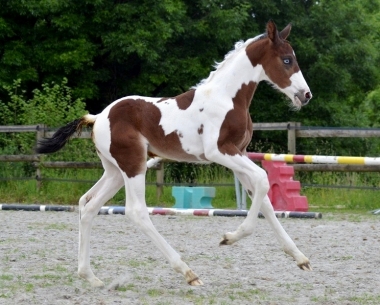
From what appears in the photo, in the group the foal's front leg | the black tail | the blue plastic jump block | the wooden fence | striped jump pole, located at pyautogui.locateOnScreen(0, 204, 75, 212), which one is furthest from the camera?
the wooden fence

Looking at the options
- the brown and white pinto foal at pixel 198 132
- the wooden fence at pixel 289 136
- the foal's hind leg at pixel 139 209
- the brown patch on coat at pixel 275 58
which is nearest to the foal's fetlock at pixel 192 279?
the brown and white pinto foal at pixel 198 132

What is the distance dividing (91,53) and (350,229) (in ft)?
50.9

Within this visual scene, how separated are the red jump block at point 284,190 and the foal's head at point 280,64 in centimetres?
658

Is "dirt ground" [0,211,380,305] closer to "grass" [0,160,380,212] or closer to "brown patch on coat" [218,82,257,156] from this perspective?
"brown patch on coat" [218,82,257,156]

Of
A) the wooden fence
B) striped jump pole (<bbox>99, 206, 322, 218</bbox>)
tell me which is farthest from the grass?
striped jump pole (<bbox>99, 206, 322, 218</bbox>)

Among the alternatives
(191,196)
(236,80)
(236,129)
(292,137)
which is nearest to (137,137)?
(236,129)

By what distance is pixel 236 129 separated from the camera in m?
6.93

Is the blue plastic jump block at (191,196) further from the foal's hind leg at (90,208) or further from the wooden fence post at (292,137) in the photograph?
the foal's hind leg at (90,208)

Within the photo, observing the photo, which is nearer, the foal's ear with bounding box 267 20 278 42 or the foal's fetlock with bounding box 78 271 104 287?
the foal's fetlock with bounding box 78 271 104 287

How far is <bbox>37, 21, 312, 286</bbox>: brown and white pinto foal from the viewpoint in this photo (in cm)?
686

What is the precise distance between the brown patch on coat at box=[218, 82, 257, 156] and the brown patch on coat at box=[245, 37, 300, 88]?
0.31 meters

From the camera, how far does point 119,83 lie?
27.7 metres

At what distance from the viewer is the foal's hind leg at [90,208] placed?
688cm

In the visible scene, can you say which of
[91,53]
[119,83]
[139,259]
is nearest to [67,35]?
[91,53]
